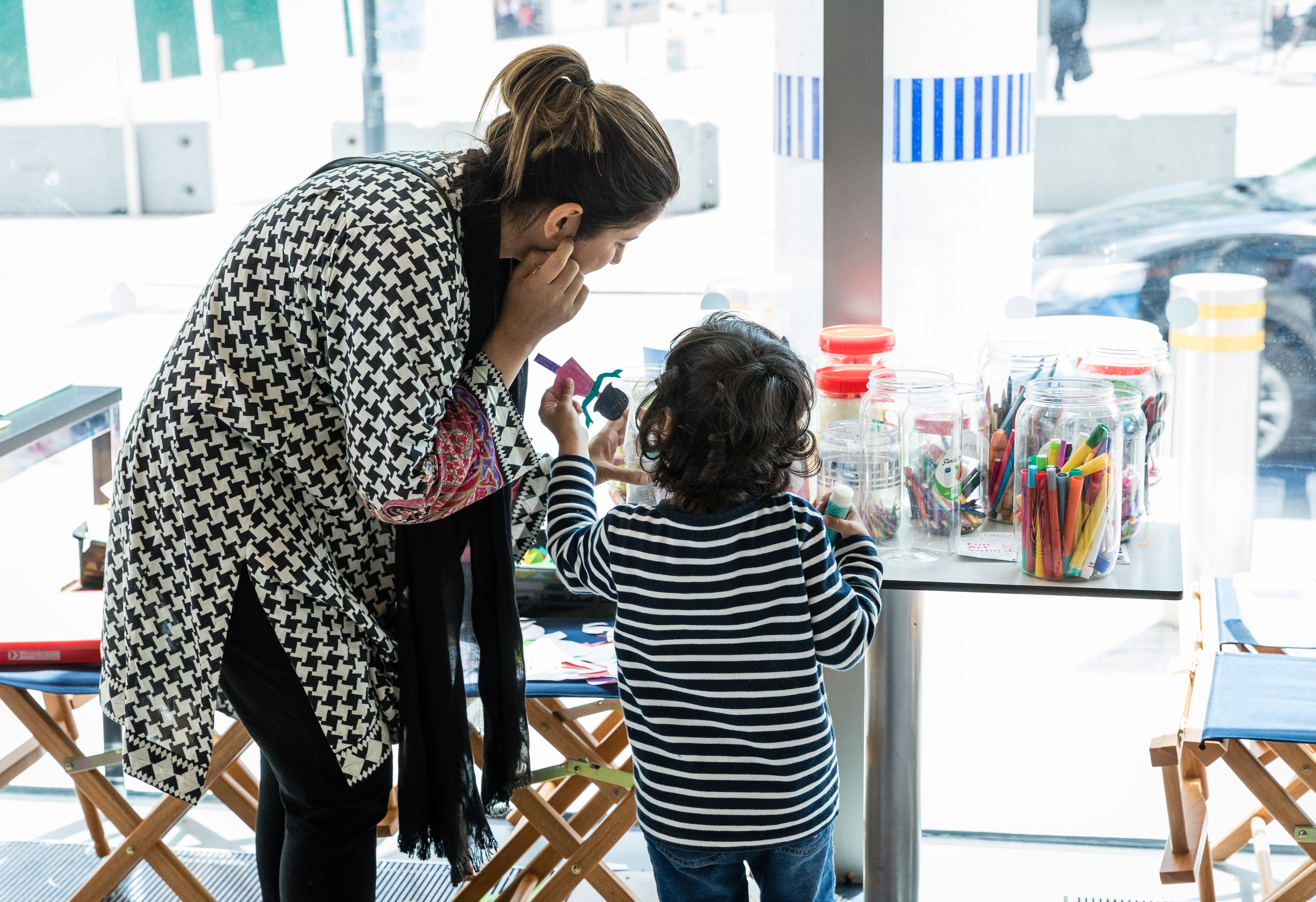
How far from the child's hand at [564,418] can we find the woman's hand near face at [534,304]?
215 mm

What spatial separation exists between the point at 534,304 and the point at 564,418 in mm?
306

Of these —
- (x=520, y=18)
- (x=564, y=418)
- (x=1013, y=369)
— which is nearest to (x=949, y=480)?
(x=1013, y=369)

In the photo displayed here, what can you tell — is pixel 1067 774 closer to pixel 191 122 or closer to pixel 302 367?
pixel 302 367

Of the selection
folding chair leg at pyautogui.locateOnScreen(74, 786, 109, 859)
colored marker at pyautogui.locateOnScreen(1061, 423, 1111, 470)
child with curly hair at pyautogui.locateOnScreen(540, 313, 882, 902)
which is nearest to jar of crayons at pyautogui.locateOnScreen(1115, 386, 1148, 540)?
colored marker at pyautogui.locateOnScreen(1061, 423, 1111, 470)

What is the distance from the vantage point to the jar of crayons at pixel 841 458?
1.97 metres

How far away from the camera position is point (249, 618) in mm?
1630

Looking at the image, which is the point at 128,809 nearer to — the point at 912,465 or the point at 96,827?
the point at 96,827

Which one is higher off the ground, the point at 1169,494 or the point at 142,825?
the point at 1169,494

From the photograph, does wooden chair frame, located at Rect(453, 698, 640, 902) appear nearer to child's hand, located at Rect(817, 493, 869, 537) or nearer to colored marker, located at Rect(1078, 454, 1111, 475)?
child's hand, located at Rect(817, 493, 869, 537)

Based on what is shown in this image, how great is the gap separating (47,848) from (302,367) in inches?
70.3

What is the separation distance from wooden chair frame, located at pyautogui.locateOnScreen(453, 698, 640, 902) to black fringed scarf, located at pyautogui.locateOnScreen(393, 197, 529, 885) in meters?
0.13

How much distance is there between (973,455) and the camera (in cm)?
206

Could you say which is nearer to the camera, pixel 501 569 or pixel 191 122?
pixel 501 569

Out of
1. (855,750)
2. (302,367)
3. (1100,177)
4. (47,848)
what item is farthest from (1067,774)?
(47,848)
